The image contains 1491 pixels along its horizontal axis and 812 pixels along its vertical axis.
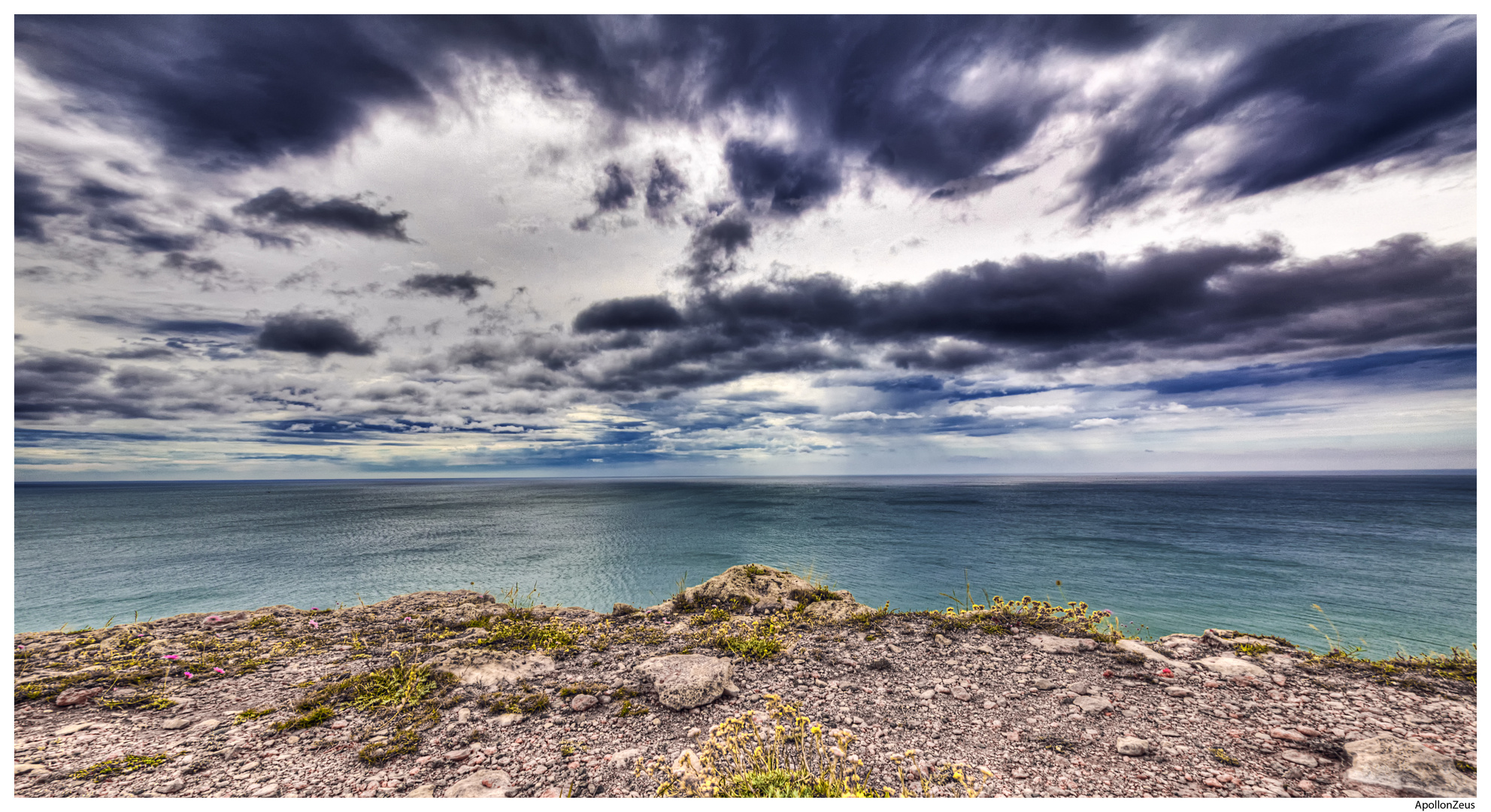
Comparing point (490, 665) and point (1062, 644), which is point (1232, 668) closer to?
point (1062, 644)

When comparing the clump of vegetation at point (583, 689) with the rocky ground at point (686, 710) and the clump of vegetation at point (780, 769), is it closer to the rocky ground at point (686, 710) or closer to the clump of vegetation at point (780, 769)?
the rocky ground at point (686, 710)

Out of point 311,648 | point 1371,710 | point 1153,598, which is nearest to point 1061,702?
point 1371,710

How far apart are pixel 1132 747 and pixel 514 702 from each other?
5.94m

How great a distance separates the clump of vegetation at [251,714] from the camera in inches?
189

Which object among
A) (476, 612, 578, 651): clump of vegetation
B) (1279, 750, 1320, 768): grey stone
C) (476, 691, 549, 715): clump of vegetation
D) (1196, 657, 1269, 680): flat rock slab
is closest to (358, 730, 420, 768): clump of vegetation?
(476, 691, 549, 715): clump of vegetation

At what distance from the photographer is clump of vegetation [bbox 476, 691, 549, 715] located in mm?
5039

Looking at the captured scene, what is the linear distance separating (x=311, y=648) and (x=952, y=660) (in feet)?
28.7

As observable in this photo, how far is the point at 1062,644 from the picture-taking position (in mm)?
6488

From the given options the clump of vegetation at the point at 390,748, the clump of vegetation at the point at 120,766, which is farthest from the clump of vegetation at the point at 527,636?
the clump of vegetation at the point at 120,766

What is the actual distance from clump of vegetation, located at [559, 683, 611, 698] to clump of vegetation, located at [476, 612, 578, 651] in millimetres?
1257

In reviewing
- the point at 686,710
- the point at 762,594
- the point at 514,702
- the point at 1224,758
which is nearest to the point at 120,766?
the point at 514,702

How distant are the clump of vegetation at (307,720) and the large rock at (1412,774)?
8961mm

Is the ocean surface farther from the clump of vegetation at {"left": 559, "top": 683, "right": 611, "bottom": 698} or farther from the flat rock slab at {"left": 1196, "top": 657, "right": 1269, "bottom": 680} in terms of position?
the clump of vegetation at {"left": 559, "top": 683, "right": 611, "bottom": 698}

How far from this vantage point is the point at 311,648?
671 cm
